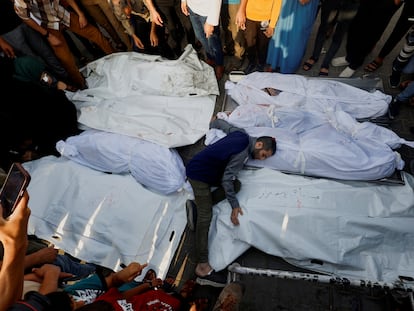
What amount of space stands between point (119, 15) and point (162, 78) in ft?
2.77

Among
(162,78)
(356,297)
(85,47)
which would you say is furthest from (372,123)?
(85,47)

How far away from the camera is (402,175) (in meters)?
2.46

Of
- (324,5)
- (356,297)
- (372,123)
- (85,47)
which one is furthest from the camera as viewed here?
(85,47)

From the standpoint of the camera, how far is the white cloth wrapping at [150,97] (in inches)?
119

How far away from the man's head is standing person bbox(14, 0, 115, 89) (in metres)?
2.37

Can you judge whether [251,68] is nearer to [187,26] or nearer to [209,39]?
[209,39]

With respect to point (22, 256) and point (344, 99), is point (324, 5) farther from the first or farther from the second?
point (22, 256)

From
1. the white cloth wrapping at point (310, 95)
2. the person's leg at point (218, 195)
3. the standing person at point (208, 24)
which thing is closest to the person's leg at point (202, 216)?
the person's leg at point (218, 195)

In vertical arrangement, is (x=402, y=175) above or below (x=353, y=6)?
below

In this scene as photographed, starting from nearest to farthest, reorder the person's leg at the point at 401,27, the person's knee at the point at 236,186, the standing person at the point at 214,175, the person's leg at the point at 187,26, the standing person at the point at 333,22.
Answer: the standing person at the point at 214,175
the person's knee at the point at 236,186
the person's leg at the point at 401,27
the standing person at the point at 333,22
the person's leg at the point at 187,26

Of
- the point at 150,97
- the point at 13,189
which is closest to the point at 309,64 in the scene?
the point at 150,97

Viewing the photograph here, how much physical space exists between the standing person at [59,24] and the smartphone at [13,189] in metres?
2.43

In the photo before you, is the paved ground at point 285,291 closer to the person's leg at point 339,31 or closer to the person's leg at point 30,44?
the person's leg at point 339,31

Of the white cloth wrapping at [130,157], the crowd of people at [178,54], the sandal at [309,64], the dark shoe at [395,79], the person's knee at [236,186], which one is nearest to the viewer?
the crowd of people at [178,54]
